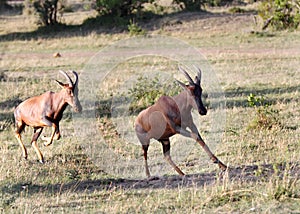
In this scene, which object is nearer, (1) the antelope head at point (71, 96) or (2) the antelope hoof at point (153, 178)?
(2) the antelope hoof at point (153, 178)

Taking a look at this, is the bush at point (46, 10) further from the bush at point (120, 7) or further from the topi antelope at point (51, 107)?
the topi antelope at point (51, 107)

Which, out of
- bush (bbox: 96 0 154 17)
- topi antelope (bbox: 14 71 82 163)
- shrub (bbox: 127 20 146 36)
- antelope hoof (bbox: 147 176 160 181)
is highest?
topi antelope (bbox: 14 71 82 163)

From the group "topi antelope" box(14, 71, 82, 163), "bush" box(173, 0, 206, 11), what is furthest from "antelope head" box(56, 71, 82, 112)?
"bush" box(173, 0, 206, 11)

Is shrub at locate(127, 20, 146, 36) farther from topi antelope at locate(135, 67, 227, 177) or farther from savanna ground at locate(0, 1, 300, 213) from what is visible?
topi antelope at locate(135, 67, 227, 177)

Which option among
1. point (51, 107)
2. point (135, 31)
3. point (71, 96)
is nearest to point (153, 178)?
point (71, 96)

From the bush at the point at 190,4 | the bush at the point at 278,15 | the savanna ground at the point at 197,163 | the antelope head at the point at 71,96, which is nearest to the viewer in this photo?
the savanna ground at the point at 197,163

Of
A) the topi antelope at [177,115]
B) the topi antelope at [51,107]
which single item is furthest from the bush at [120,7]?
the topi antelope at [177,115]

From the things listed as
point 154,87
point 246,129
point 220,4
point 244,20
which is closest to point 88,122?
point 154,87

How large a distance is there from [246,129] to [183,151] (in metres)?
1.57

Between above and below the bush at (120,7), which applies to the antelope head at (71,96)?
above

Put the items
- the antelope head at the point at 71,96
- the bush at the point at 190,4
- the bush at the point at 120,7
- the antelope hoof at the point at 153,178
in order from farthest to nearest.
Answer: the bush at the point at 190,4, the bush at the point at 120,7, the antelope head at the point at 71,96, the antelope hoof at the point at 153,178

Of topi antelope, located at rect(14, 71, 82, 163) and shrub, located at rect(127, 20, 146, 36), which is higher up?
topi antelope, located at rect(14, 71, 82, 163)

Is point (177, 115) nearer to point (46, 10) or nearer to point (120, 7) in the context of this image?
point (120, 7)

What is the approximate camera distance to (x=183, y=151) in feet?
29.4
